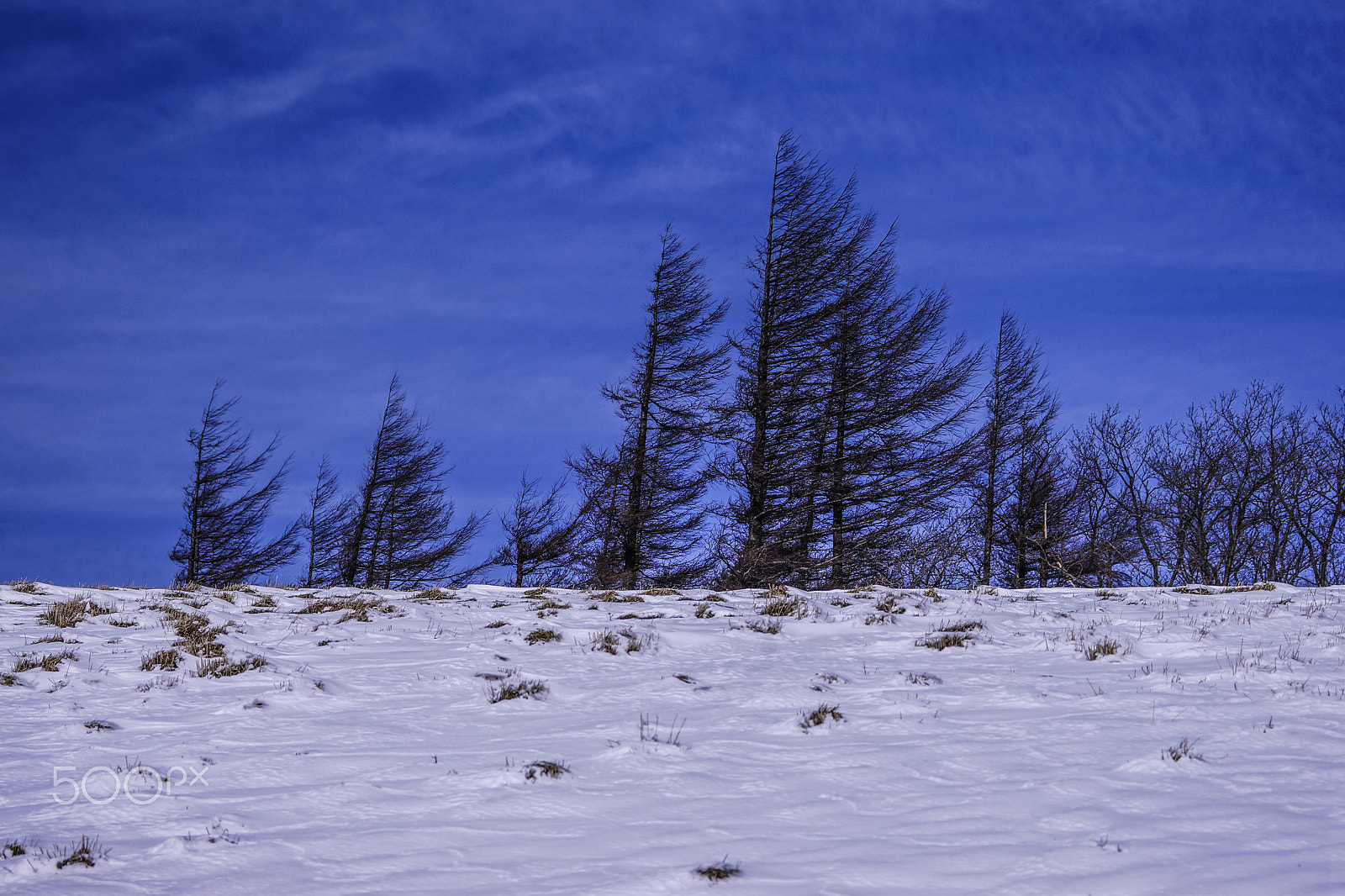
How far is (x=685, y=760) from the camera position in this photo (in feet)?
13.7

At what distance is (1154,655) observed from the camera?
21.2 ft

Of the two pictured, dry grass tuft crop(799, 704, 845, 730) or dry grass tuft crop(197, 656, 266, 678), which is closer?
dry grass tuft crop(799, 704, 845, 730)

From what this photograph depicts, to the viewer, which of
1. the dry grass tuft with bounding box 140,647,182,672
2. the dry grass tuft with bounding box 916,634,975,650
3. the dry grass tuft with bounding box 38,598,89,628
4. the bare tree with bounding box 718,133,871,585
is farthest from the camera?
the bare tree with bounding box 718,133,871,585

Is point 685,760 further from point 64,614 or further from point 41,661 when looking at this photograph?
point 64,614

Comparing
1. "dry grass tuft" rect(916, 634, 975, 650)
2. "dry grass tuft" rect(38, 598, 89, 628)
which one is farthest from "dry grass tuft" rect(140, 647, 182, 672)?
"dry grass tuft" rect(916, 634, 975, 650)

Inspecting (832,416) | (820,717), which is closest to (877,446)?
(832,416)

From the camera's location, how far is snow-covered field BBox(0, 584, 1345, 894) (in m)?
2.96

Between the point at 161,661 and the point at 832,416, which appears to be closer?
the point at 161,661

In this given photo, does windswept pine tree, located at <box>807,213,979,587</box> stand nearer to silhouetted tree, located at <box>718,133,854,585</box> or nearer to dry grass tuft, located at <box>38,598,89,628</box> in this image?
silhouetted tree, located at <box>718,133,854,585</box>

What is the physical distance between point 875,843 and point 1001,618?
19.4 ft

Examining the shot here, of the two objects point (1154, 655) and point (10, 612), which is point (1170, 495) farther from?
point (10, 612)

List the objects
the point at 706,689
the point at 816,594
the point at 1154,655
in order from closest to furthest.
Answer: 1. the point at 706,689
2. the point at 1154,655
3. the point at 816,594

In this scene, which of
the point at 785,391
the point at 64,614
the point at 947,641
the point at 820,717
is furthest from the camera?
the point at 785,391

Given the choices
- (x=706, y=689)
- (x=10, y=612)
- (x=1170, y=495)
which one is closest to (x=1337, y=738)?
(x=706, y=689)
